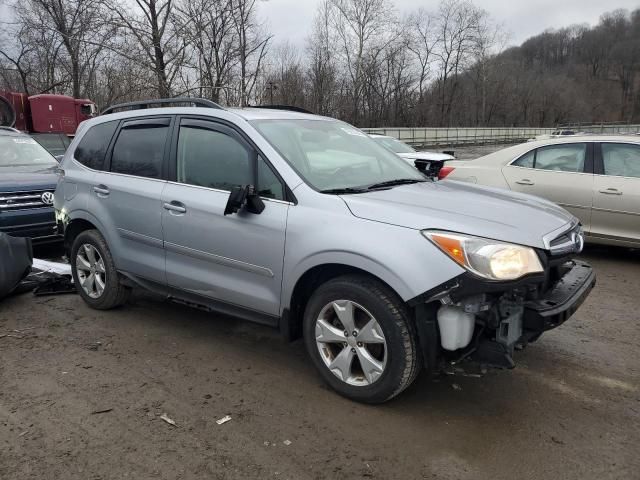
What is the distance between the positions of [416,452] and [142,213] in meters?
2.78

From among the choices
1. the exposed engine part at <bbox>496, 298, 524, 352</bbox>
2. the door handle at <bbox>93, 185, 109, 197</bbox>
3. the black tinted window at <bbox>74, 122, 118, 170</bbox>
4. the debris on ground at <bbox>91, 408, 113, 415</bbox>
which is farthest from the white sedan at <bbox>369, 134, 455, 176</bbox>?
the debris on ground at <bbox>91, 408, 113, 415</bbox>

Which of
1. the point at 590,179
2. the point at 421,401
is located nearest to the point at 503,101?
the point at 590,179

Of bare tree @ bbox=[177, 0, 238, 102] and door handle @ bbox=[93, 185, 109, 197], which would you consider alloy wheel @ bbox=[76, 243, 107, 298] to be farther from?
bare tree @ bbox=[177, 0, 238, 102]

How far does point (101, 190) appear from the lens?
4645 millimetres

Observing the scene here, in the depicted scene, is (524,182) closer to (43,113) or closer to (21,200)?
(21,200)

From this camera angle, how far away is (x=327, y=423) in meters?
3.03

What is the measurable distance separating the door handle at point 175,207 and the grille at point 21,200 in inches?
136

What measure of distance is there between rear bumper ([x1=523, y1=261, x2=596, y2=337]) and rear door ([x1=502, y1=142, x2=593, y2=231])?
357cm

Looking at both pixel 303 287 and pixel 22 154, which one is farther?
pixel 22 154

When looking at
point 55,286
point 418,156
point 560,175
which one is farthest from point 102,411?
point 418,156

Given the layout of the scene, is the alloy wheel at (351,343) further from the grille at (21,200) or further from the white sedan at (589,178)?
the grille at (21,200)

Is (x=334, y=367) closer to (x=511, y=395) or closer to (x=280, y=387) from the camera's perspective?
(x=280, y=387)

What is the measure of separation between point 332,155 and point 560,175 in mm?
4113

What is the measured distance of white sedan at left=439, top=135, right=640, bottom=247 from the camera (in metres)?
6.27
